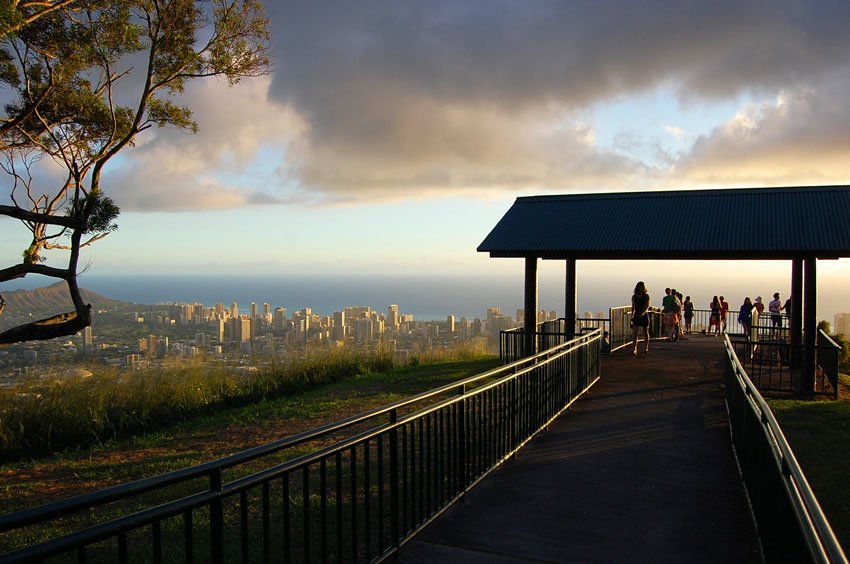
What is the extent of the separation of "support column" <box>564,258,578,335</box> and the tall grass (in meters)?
7.20

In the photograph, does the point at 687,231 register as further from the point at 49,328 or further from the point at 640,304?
the point at 49,328

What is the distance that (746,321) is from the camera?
2570 cm

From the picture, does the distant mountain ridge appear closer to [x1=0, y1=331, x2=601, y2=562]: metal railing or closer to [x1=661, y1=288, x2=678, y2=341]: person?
[x1=0, y1=331, x2=601, y2=562]: metal railing

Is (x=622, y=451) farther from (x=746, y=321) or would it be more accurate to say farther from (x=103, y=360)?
(x=746, y=321)

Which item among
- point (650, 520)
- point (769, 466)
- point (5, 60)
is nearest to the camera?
point (769, 466)

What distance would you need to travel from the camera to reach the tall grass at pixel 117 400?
10352 mm

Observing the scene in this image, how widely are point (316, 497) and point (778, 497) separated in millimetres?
4223

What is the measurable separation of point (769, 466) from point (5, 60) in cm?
1498

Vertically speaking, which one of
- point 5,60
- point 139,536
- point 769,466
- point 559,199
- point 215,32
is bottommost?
point 139,536

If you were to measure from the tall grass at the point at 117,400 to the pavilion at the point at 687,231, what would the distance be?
6614mm

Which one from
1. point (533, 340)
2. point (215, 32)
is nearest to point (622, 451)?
point (533, 340)

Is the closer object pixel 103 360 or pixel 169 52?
pixel 169 52

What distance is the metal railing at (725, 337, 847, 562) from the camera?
2561mm

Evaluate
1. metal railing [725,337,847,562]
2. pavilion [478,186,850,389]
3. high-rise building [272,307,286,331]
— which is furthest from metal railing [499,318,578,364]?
high-rise building [272,307,286,331]
